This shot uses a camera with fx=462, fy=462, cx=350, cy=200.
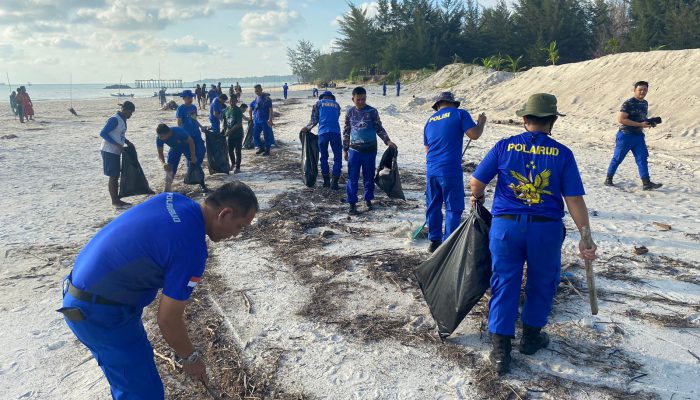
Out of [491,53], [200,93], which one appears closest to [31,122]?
[200,93]

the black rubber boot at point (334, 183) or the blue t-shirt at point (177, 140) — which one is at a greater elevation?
the blue t-shirt at point (177, 140)

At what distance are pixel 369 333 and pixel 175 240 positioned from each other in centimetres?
214

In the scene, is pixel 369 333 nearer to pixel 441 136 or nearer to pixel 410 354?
pixel 410 354

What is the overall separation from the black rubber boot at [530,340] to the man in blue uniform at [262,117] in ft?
29.6

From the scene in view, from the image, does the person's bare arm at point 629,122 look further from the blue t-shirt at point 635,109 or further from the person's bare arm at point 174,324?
the person's bare arm at point 174,324

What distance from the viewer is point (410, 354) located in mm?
3492

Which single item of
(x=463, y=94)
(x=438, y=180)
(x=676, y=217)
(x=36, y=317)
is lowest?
(x=36, y=317)

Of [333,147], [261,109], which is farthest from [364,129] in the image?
[261,109]

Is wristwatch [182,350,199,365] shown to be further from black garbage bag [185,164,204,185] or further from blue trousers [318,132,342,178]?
black garbage bag [185,164,204,185]

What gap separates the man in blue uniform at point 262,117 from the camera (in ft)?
37.0

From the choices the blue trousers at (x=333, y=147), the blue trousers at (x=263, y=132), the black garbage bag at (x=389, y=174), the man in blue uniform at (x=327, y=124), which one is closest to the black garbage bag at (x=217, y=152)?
the blue trousers at (x=263, y=132)

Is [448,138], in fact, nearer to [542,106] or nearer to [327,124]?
[542,106]

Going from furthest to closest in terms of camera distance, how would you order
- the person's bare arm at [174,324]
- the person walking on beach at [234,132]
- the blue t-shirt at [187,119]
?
1. the person walking on beach at [234,132]
2. the blue t-shirt at [187,119]
3. the person's bare arm at [174,324]

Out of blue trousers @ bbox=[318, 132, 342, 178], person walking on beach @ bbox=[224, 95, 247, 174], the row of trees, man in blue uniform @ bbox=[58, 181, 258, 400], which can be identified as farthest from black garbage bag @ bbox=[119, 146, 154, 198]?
the row of trees
